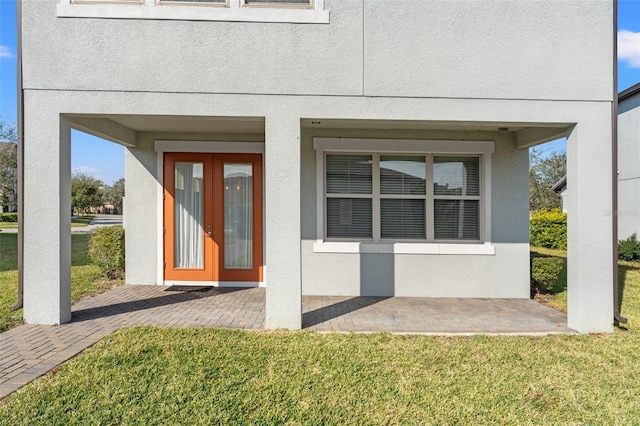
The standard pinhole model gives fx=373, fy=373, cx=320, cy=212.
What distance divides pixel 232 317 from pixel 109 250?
4.97 meters

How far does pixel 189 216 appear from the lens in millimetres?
8867

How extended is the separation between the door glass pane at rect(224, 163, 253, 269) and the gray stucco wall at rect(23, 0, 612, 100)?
3194 millimetres

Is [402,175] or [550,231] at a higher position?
[402,175]

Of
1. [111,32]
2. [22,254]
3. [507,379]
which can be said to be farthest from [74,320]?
[507,379]

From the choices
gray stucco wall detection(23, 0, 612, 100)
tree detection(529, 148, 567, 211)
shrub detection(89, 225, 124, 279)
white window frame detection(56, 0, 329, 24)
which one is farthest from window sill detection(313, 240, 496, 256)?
tree detection(529, 148, 567, 211)

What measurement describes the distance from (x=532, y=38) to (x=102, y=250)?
1027 cm

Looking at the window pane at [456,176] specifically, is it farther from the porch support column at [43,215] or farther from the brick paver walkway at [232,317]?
the porch support column at [43,215]

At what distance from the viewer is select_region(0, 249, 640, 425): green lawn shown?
3574 millimetres

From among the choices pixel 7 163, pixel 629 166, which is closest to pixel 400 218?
pixel 629 166

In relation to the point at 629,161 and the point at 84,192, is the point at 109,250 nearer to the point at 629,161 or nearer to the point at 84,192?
the point at 629,161

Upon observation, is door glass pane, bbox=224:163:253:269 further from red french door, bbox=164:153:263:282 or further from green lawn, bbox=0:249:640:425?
green lawn, bbox=0:249:640:425

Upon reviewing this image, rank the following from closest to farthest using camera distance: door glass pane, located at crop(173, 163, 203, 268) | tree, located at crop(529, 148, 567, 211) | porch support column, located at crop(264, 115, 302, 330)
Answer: porch support column, located at crop(264, 115, 302, 330), door glass pane, located at crop(173, 163, 203, 268), tree, located at crop(529, 148, 567, 211)

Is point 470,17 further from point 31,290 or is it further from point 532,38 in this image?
point 31,290

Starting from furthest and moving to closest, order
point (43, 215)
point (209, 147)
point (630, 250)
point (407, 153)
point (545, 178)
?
point (545, 178)
point (630, 250)
point (209, 147)
point (407, 153)
point (43, 215)
